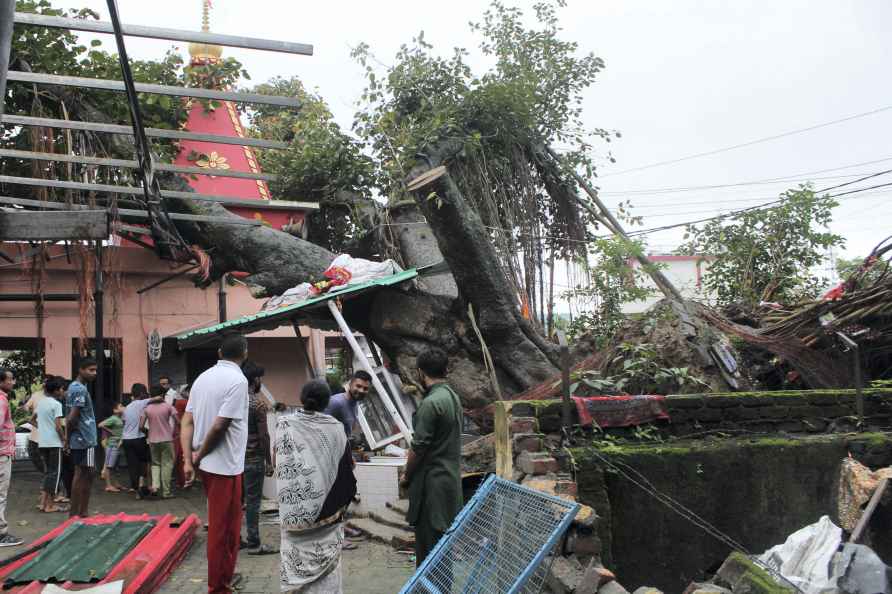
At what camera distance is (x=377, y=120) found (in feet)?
42.9

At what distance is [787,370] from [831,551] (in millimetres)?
4528

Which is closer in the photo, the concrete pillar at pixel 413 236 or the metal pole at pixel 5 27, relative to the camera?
the metal pole at pixel 5 27

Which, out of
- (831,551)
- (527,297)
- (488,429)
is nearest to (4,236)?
(831,551)

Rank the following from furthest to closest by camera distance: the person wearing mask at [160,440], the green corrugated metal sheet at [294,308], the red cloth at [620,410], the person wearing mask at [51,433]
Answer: the person wearing mask at [160,440] < the green corrugated metal sheet at [294,308] < the person wearing mask at [51,433] < the red cloth at [620,410]

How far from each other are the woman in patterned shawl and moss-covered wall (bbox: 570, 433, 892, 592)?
187 centimetres

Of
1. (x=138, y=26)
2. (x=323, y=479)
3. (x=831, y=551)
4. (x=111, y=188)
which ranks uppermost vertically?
(x=138, y=26)

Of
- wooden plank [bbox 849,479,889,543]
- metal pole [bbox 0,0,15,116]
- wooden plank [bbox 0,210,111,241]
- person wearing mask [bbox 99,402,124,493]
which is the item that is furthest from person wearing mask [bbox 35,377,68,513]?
wooden plank [bbox 849,479,889,543]

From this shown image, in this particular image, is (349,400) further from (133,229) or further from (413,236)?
(133,229)

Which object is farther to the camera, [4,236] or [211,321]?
[211,321]

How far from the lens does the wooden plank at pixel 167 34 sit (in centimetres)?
524

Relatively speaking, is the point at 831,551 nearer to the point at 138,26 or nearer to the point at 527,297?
the point at 138,26

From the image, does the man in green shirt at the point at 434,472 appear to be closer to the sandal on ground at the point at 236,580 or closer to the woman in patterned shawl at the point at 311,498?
the woman in patterned shawl at the point at 311,498

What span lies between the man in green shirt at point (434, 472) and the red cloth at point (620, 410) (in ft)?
4.73

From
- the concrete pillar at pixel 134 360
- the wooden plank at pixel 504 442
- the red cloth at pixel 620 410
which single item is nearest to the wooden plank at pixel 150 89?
the wooden plank at pixel 504 442
